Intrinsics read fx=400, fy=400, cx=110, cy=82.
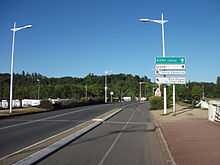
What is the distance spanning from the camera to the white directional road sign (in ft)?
118

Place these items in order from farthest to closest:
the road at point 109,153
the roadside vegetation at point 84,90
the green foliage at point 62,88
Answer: the green foliage at point 62,88 < the roadside vegetation at point 84,90 < the road at point 109,153

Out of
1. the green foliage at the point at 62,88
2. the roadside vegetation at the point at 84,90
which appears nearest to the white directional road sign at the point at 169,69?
the roadside vegetation at the point at 84,90

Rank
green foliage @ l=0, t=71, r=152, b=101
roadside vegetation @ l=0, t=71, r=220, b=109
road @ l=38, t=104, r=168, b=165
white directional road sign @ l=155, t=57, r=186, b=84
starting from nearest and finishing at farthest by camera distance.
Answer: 1. road @ l=38, t=104, r=168, b=165
2. white directional road sign @ l=155, t=57, r=186, b=84
3. roadside vegetation @ l=0, t=71, r=220, b=109
4. green foliage @ l=0, t=71, r=152, b=101

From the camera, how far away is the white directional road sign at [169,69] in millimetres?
35906

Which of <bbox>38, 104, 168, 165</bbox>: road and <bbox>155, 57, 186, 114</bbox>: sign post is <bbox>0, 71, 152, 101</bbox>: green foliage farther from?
<bbox>38, 104, 168, 165</bbox>: road

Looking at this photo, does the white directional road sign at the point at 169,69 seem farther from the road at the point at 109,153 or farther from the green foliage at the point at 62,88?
the green foliage at the point at 62,88

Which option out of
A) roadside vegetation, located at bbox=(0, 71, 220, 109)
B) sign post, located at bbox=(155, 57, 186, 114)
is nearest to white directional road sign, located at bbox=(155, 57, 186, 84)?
sign post, located at bbox=(155, 57, 186, 114)

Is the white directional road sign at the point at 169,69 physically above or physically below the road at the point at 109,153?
above

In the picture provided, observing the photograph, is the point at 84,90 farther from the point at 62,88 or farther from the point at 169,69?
the point at 169,69

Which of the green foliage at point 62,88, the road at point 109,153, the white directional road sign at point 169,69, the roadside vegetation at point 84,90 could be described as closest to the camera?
the road at point 109,153

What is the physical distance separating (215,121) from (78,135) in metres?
12.7

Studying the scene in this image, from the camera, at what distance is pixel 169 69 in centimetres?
3612

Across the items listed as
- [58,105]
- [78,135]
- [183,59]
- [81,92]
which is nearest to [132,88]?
[81,92]

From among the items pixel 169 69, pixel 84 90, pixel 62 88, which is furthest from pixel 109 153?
pixel 84 90
